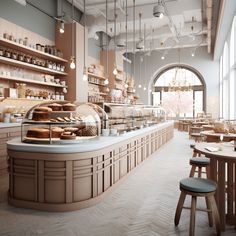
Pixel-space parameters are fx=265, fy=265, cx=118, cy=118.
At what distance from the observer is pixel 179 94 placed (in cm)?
1923

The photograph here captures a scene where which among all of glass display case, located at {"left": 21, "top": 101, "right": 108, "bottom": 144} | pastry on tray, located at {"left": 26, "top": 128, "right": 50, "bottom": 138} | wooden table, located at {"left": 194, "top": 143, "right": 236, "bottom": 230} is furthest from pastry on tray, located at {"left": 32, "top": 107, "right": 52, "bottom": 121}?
wooden table, located at {"left": 194, "top": 143, "right": 236, "bottom": 230}

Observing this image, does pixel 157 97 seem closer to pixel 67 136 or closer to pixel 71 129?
pixel 71 129

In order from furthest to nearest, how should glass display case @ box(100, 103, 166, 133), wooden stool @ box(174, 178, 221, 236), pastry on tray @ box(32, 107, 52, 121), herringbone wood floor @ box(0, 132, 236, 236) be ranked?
glass display case @ box(100, 103, 166, 133)
pastry on tray @ box(32, 107, 52, 121)
herringbone wood floor @ box(0, 132, 236, 236)
wooden stool @ box(174, 178, 221, 236)

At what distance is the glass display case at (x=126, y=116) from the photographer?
584cm

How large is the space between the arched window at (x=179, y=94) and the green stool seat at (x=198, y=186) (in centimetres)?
1506

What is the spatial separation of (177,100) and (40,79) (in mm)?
13526

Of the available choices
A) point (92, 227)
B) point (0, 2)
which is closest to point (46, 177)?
point (92, 227)

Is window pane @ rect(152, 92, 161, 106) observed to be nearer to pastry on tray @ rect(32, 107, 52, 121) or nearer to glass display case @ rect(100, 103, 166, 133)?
glass display case @ rect(100, 103, 166, 133)

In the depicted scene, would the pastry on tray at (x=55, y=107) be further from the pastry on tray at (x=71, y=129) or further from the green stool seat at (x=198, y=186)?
the green stool seat at (x=198, y=186)

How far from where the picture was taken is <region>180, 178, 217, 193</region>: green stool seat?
274 cm

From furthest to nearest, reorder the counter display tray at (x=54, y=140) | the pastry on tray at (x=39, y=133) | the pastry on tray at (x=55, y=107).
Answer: the pastry on tray at (x=55, y=107), the pastry on tray at (x=39, y=133), the counter display tray at (x=54, y=140)

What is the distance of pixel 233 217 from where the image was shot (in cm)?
326

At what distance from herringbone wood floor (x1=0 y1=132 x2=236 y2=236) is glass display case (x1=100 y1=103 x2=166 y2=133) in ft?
Result: 5.12

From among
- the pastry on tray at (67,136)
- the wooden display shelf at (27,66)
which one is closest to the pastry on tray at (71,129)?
the pastry on tray at (67,136)
